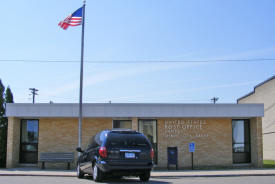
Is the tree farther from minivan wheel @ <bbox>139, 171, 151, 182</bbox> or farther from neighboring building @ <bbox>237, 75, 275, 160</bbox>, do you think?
neighboring building @ <bbox>237, 75, 275, 160</bbox>

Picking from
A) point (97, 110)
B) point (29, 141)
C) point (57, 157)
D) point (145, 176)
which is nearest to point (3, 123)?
point (29, 141)

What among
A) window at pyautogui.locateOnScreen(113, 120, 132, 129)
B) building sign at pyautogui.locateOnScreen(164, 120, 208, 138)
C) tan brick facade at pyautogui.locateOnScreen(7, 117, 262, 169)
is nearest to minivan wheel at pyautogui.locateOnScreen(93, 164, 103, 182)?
tan brick facade at pyautogui.locateOnScreen(7, 117, 262, 169)

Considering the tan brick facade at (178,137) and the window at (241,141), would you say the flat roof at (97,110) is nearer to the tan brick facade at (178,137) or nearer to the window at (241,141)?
the tan brick facade at (178,137)

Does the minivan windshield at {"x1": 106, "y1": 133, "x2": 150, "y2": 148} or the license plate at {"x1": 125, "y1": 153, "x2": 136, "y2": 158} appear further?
the minivan windshield at {"x1": 106, "y1": 133, "x2": 150, "y2": 148}

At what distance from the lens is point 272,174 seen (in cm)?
1655

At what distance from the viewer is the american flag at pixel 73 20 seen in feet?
66.5

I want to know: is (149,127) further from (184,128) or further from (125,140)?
(125,140)

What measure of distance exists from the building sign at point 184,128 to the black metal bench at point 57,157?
550 cm

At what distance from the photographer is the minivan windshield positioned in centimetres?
1229

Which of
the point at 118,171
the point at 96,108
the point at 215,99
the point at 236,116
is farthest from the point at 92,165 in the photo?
the point at 215,99

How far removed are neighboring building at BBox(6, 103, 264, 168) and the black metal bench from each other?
2.42 ft

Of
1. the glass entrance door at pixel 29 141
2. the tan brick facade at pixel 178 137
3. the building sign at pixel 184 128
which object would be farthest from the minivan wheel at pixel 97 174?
the glass entrance door at pixel 29 141

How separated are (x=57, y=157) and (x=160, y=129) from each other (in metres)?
5.87

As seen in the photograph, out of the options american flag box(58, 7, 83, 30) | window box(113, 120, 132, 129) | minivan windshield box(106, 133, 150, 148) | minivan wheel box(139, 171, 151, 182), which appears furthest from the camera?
window box(113, 120, 132, 129)
